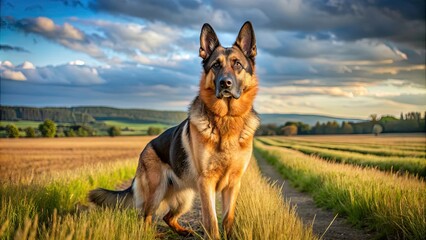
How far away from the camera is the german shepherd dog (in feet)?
17.2

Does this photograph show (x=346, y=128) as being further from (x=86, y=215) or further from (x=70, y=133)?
(x=86, y=215)

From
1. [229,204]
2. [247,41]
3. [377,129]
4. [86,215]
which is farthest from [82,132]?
[229,204]

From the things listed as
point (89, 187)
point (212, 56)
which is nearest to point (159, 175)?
point (212, 56)

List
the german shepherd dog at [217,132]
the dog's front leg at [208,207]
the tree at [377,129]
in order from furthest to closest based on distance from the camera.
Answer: the tree at [377,129], the german shepherd dog at [217,132], the dog's front leg at [208,207]

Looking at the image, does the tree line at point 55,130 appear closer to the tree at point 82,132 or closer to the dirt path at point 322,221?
the tree at point 82,132

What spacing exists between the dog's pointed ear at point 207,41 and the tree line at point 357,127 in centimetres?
8529

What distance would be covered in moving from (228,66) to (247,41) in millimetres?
693

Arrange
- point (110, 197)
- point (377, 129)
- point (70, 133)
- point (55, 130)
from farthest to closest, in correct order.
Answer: point (377, 129) → point (70, 133) → point (55, 130) → point (110, 197)

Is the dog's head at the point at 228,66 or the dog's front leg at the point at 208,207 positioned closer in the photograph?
the dog's front leg at the point at 208,207

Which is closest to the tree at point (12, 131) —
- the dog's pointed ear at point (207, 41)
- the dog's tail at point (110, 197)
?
the dog's tail at point (110, 197)

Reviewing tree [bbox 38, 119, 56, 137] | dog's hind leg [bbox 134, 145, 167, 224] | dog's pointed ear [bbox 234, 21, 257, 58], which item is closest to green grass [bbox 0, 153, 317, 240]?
dog's hind leg [bbox 134, 145, 167, 224]

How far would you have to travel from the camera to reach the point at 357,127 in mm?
99438

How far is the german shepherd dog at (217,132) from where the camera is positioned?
5.25 m

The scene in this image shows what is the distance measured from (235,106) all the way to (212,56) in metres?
0.82
